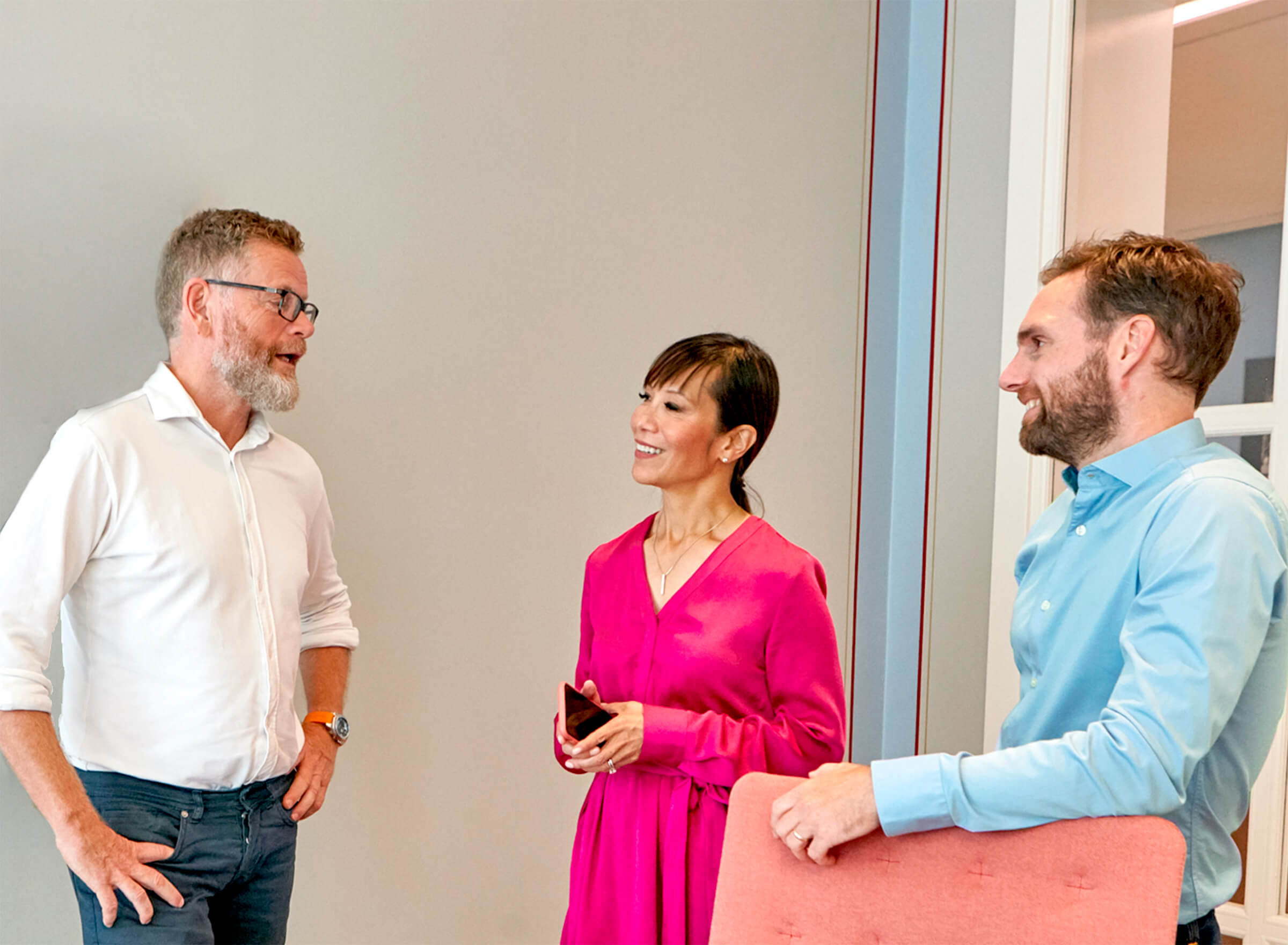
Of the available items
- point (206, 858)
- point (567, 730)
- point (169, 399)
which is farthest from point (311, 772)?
point (169, 399)

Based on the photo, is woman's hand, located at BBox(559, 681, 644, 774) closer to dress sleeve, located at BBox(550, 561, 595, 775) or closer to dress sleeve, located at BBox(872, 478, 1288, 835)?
dress sleeve, located at BBox(550, 561, 595, 775)

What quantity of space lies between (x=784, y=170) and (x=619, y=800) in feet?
6.77

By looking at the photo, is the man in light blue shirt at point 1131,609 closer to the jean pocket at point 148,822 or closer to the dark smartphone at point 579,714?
the dark smartphone at point 579,714

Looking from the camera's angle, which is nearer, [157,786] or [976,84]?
[157,786]

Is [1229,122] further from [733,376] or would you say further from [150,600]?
[150,600]

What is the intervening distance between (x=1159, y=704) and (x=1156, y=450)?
1.23ft

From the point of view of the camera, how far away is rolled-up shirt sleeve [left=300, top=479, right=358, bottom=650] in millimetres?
2143

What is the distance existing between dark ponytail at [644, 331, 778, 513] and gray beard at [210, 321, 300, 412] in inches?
25.7

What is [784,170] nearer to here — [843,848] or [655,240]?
[655,240]

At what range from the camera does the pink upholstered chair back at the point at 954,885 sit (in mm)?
1308

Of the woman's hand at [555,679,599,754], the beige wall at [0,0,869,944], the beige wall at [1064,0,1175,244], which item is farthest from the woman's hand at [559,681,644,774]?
the beige wall at [1064,0,1175,244]

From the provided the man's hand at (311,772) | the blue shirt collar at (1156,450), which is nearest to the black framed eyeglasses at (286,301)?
the man's hand at (311,772)

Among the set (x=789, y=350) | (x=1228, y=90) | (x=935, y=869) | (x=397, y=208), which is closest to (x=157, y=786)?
(x=935, y=869)

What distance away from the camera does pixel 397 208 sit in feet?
8.30
